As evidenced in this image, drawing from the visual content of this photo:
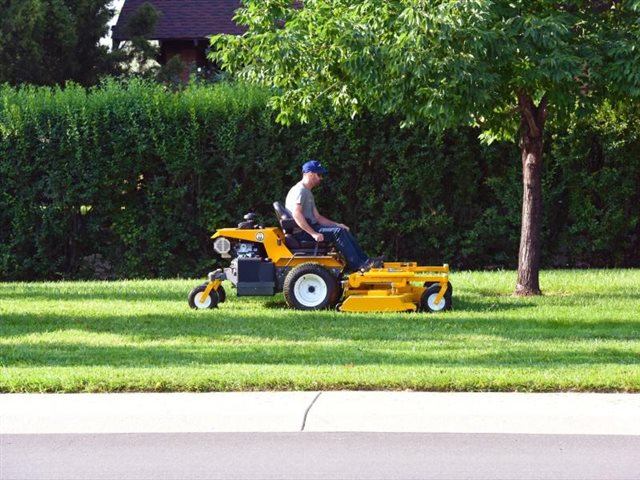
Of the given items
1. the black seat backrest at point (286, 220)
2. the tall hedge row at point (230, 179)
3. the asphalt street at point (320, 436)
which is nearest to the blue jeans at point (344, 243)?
the black seat backrest at point (286, 220)

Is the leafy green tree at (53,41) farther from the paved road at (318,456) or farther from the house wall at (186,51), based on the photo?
the paved road at (318,456)

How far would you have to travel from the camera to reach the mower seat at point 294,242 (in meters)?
14.7

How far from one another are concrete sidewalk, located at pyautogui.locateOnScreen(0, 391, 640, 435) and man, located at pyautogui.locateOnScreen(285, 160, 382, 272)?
17.6 ft

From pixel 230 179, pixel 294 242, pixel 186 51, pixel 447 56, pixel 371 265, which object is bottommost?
pixel 371 265

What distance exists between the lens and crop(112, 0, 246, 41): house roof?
93.6ft

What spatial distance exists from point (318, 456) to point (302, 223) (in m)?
6.97

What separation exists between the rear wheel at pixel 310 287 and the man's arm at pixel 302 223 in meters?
0.36

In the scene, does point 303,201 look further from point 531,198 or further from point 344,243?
point 531,198

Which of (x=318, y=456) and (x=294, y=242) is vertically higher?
(x=294, y=242)

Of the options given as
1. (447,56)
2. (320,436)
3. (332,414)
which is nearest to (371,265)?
(447,56)

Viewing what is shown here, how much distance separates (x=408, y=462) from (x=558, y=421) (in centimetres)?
146

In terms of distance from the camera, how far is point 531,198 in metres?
16.0

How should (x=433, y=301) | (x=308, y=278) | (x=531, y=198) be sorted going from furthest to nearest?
(x=531, y=198) → (x=308, y=278) → (x=433, y=301)

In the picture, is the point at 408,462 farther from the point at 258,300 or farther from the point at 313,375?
the point at 258,300
